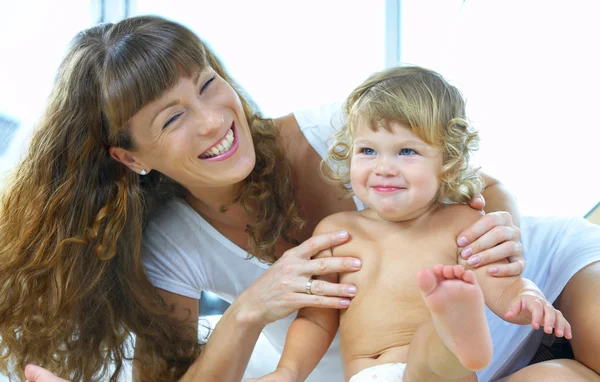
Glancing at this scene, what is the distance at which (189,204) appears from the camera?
1809 mm

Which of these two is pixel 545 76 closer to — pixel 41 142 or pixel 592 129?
pixel 592 129

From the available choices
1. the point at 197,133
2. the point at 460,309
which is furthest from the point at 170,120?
the point at 460,309

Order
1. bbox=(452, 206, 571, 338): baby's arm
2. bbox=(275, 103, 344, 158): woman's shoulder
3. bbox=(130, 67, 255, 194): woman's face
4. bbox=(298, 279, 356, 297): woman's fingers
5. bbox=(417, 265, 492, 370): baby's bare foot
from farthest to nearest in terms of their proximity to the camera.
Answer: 1. bbox=(275, 103, 344, 158): woman's shoulder
2. bbox=(130, 67, 255, 194): woman's face
3. bbox=(298, 279, 356, 297): woman's fingers
4. bbox=(452, 206, 571, 338): baby's arm
5. bbox=(417, 265, 492, 370): baby's bare foot

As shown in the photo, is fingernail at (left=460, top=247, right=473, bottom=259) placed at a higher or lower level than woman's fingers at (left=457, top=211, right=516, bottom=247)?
lower

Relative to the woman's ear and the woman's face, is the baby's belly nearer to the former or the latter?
the woman's face

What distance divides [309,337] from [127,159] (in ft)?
1.86

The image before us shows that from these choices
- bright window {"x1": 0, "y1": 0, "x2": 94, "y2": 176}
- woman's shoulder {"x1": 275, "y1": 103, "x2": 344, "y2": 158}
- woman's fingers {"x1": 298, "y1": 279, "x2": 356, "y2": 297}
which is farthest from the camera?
bright window {"x1": 0, "y1": 0, "x2": 94, "y2": 176}

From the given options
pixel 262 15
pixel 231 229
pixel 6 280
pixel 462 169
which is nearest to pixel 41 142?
pixel 6 280

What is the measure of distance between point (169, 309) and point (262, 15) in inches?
85.1

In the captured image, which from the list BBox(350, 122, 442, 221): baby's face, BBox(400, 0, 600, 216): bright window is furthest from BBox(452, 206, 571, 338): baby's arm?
BBox(400, 0, 600, 216): bright window

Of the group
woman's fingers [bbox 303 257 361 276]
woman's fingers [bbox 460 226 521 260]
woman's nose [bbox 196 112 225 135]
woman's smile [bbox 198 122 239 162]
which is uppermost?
woman's nose [bbox 196 112 225 135]

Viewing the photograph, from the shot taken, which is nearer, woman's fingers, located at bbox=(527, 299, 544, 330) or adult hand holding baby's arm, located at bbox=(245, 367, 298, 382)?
woman's fingers, located at bbox=(527, 299, 544, 330)

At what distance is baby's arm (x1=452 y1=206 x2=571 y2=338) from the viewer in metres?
1.14

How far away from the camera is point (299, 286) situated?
1428 millimetres
